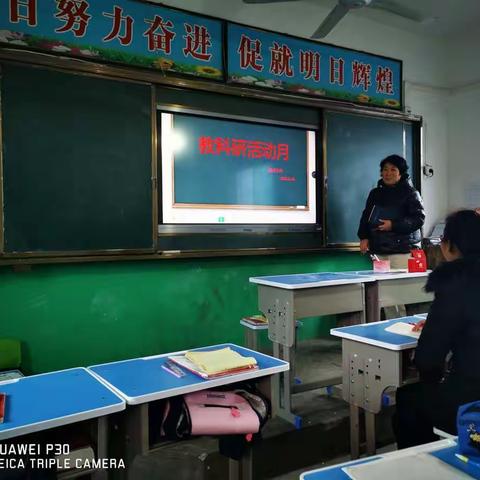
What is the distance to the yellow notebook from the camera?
5.19 feet

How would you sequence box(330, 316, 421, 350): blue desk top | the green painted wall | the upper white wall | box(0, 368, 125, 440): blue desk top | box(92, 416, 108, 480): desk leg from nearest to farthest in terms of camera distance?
box(0, 368, 125, 440): blue desk top
box(92, 416, 108, 480): desk leg
box(330, 316, 421, 350): blue desk top
the green painted wall
the upper white wall

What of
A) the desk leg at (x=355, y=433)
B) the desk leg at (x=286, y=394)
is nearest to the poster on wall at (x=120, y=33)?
the desk leg at (x=286, y=394)

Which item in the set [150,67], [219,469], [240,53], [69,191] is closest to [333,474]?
[219,469]

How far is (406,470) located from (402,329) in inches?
47.2

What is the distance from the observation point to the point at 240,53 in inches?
147

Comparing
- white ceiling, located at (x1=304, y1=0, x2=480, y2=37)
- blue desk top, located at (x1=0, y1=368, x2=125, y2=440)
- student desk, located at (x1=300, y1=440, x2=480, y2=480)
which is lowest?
student desk, located at (x1=300, y1=440, x2=480, y2=480)

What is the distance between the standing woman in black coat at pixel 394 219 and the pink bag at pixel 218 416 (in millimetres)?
2315

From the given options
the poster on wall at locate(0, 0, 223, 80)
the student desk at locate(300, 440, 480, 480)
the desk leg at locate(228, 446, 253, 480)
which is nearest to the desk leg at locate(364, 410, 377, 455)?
the desk leg at locate(228, 446, 253, 480)

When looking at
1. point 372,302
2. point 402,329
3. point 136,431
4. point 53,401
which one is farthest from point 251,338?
point 53,401

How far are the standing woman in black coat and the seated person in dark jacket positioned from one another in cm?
195

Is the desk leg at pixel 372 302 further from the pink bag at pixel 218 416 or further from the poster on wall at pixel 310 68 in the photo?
the poster on wall at pixel 310 68

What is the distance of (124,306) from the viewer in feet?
10.7

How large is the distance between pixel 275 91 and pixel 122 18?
1.34 meters

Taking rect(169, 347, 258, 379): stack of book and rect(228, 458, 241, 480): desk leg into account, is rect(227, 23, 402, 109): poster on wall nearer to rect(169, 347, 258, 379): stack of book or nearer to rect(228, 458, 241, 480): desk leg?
rect(169, 347, 258, 379): stack of book
